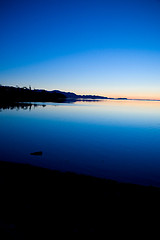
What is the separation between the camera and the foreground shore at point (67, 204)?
4574 millimetres

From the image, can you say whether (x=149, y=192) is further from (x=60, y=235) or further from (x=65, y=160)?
(x=65, y=160)

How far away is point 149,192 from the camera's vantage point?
23.5ft

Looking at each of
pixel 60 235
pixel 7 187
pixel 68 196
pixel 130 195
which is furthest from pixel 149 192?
pixel 7 187

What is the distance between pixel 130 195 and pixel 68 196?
308cm

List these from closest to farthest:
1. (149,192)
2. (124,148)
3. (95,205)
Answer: (95,205)
(149,192)
(124,148)

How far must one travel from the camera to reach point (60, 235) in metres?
4.27

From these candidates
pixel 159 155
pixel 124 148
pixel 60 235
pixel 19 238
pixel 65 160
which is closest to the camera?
pixel 19 238

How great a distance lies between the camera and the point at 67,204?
5.83m

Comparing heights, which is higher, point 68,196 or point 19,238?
point 19,238

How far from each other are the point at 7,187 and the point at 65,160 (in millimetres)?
6369

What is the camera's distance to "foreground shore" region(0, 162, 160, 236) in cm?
457

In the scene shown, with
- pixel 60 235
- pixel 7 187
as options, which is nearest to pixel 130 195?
pixel 60 235

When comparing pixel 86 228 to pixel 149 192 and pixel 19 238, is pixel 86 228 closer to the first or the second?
pixel 19 238

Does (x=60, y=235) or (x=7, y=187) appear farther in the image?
(x=7, y=187)
